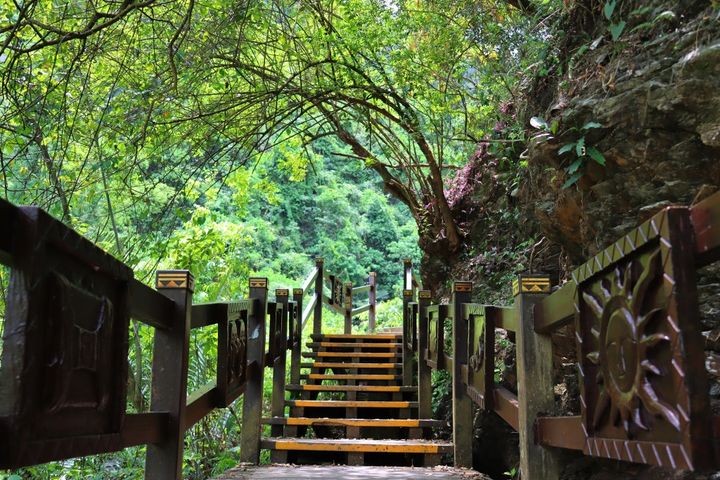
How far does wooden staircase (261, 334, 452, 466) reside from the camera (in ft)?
13.6

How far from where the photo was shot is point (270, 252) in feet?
59.8

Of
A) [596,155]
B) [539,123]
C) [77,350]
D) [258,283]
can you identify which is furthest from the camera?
[258,283]

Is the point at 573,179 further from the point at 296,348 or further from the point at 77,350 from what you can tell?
the point at 296,348

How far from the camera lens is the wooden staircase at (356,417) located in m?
4.13

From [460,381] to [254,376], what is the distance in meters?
1.45

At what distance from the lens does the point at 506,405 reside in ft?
8.33

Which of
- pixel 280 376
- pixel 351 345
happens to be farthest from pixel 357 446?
pixel 351 345

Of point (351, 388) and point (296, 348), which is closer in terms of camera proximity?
point (351, 388)

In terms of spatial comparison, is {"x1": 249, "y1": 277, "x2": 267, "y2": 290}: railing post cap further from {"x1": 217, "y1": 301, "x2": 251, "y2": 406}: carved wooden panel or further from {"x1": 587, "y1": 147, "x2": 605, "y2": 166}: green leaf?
{"x1": 587, "y1": 147, "x2": 605, "y2": 166}: green leaf

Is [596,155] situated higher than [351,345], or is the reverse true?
[596,155]

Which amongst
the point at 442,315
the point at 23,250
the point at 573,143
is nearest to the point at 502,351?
the point at 442,315

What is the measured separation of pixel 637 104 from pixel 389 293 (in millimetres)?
18095

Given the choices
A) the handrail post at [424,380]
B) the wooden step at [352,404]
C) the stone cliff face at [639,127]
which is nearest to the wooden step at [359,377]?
the wooden step at [352,404]

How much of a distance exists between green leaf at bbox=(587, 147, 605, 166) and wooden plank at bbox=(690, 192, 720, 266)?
2123 millimetres
